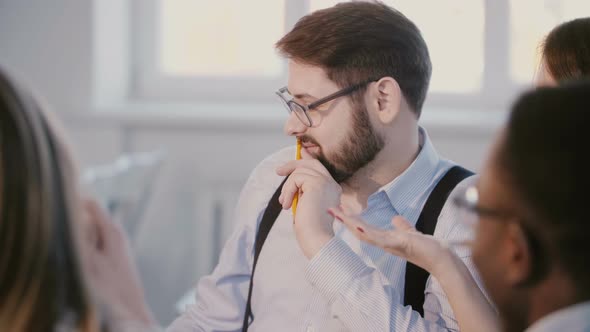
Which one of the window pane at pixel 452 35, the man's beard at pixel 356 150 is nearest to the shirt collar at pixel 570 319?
the man's beard at pixel 356 150

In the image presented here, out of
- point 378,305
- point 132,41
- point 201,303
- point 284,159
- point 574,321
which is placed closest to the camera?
point 574,321

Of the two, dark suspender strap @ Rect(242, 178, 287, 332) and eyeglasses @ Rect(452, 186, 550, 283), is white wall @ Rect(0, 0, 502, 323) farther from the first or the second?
eyeglasses @ Rect(452, 186, 550, 283)

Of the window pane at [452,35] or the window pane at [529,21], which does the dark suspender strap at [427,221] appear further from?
the window pane at [529,21]

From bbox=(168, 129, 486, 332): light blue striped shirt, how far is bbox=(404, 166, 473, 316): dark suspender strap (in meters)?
0.01

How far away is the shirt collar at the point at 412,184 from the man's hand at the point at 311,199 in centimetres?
14

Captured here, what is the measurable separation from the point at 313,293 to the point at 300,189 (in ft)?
0.68

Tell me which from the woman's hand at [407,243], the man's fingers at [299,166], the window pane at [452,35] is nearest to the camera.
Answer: the woman's hand at [407,243]

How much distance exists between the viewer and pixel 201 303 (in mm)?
1724

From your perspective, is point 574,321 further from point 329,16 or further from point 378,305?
point 329,16

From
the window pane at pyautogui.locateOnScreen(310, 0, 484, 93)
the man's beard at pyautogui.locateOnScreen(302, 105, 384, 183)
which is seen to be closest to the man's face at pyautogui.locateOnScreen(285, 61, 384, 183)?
the man's beard at pyautogui.locateOnScreen(302, 105, 384, 183)

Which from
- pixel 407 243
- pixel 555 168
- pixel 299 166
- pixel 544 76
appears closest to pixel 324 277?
pixel 407 243

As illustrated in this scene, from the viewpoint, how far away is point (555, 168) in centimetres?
80

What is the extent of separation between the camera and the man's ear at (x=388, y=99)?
1.67 m

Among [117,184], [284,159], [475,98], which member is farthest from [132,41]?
[284,159]
